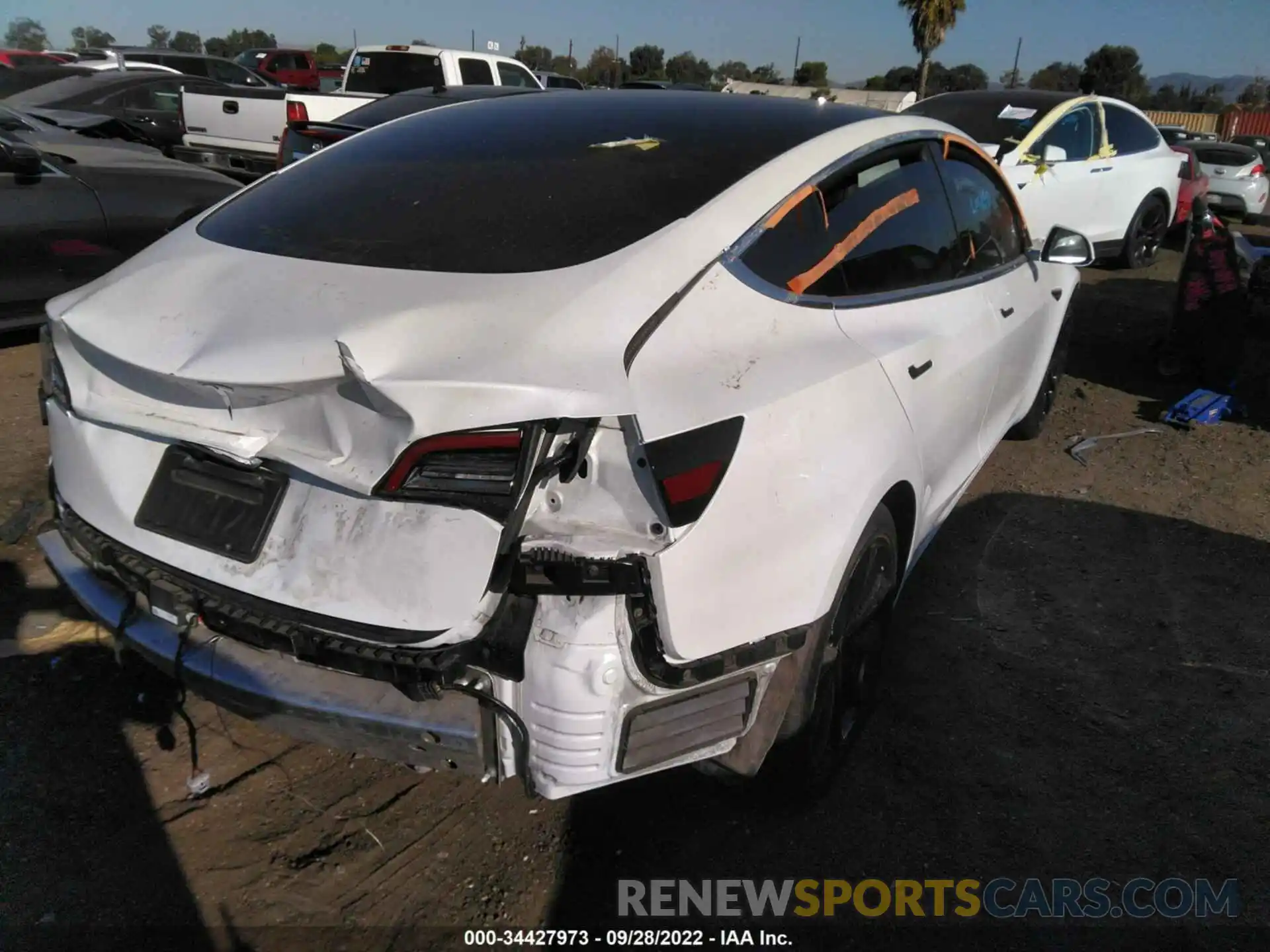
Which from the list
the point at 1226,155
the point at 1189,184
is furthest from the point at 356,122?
the point at 1226,155

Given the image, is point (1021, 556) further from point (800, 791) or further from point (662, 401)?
point (662, 401)

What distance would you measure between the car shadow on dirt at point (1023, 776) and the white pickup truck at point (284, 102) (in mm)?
7049

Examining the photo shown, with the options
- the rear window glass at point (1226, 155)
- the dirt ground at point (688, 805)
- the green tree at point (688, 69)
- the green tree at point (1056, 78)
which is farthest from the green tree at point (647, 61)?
the dirt ground at point (688, 805)

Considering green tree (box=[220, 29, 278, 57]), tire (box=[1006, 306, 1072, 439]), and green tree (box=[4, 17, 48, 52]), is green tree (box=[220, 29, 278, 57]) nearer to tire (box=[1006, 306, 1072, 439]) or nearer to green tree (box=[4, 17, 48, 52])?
green tree (box=[4, 17, 48, 52])

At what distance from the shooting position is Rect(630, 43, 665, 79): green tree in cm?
4924

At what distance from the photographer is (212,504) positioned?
80.8 inches

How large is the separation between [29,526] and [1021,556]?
13.2 ft

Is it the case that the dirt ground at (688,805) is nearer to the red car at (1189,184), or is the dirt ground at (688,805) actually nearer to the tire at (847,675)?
the tire at (847,675)

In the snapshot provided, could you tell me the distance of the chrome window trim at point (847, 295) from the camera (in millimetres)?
2229

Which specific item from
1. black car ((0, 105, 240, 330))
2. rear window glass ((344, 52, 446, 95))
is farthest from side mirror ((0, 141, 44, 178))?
rear window glass ((344, 52, 446, 95))

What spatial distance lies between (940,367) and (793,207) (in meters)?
0.70

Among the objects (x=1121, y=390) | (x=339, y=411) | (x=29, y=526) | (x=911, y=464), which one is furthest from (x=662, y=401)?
(x=1121, y=390)

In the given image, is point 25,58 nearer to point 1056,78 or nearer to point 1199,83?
point 1056,78

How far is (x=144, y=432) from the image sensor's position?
2.03 metres
